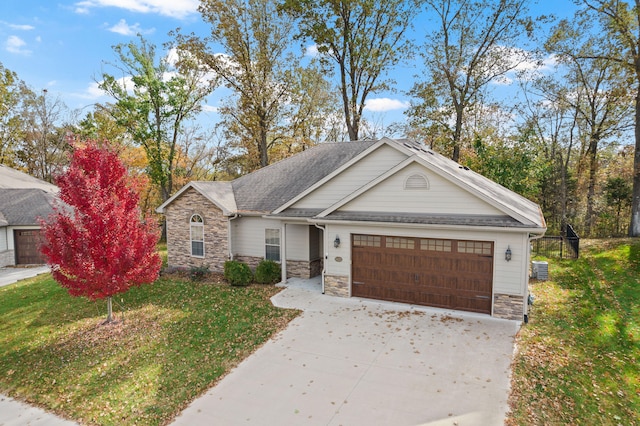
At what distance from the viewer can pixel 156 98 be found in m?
27.2

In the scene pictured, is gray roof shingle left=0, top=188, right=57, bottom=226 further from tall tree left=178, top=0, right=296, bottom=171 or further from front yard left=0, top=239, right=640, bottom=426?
tall tree left=178, top=0, right=296, bottom=171

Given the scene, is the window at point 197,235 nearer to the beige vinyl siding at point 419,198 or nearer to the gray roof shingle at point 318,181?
the gray roof shingle at point 318,181

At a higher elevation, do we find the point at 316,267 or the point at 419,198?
the point at 419,198

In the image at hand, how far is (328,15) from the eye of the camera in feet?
80.1

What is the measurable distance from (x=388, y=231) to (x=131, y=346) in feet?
27.1

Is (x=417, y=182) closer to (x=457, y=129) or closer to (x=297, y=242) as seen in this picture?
(x=297, y=242)

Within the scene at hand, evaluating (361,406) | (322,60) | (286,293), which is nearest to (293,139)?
(322,60)

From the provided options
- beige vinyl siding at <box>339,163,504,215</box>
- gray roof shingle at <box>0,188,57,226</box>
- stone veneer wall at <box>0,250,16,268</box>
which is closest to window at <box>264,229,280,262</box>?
beige vinyl siding at <box>339,163,504,215</box>

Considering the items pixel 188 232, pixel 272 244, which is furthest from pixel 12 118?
pixel 272 244

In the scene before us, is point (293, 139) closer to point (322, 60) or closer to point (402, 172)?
point (322, 60)

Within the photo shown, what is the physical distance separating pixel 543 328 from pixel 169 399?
9624 millimetres

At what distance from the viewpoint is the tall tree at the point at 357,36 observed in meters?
24.2

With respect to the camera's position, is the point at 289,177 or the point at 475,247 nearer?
the point at 475,247

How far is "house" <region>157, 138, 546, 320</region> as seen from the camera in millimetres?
10656
